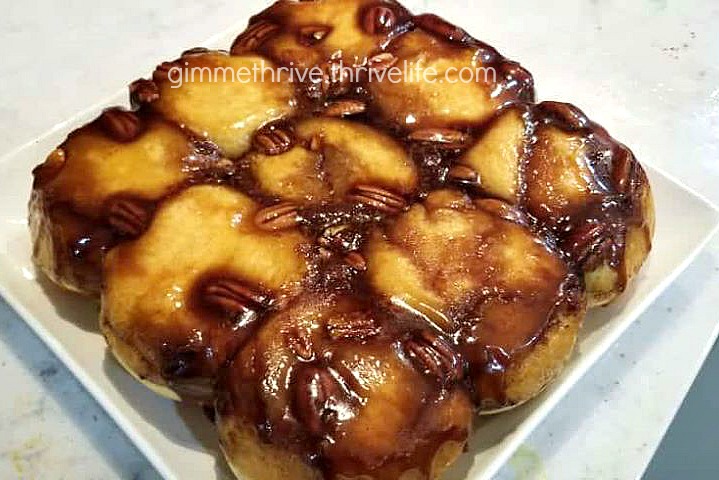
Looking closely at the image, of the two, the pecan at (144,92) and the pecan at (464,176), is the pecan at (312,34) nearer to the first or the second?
the pecan at (144,92)

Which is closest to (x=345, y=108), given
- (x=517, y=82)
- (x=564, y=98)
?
(x=517, y=82)

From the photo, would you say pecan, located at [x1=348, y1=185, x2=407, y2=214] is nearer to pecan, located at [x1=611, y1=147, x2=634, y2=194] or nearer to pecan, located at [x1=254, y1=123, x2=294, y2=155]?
pecan, located at [x1=254, y1=123, x2=294, y2=155]

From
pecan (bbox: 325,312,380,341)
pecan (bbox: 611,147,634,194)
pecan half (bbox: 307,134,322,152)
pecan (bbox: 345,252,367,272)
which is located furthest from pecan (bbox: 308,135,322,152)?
pecan (bbox: 611,147,634,194)

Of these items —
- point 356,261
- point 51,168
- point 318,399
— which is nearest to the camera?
point 318,399

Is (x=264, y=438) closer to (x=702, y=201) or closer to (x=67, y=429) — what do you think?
(x=67, y=429)

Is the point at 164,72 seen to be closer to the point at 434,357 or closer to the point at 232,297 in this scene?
the point at 232,297

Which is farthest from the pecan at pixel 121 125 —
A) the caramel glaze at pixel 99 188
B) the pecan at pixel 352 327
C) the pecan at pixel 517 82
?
the pecan at pixel 517 82

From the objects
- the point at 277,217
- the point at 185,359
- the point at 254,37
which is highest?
the point at 254,37
